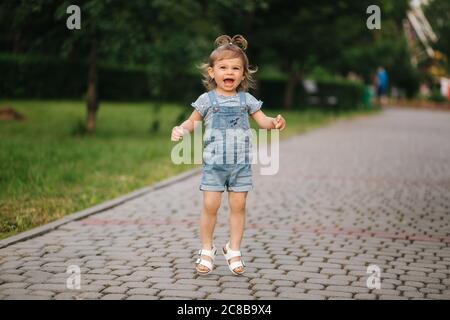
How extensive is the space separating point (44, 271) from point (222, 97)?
1871 mm

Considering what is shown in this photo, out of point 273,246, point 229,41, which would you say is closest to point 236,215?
point 273,246

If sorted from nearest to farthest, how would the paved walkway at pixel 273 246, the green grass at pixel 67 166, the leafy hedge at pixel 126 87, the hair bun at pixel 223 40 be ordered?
the paved walkway at pixel 273 246
the hair bun at pixel 223 40
the green grass at pixel 67 166
the leafy hedge at pixel 126 87

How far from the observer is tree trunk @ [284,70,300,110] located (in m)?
36.2

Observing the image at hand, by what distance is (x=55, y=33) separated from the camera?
15484 millimetres

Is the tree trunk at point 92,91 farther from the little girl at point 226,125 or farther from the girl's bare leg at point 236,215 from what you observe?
the girl's bare leg at point 236,215

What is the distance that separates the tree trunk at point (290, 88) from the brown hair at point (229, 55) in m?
30.8

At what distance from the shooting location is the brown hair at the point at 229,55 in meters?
4.84

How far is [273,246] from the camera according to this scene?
6000 millimetres

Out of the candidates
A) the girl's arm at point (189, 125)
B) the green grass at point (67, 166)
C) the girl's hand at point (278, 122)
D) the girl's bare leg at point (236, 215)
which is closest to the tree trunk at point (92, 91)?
the green grass at point (67, 166)

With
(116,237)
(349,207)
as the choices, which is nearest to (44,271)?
(116,237)

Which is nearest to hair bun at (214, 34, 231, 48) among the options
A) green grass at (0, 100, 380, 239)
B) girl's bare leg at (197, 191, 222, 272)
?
girl's bare leg at (197, 191, 222, 272)

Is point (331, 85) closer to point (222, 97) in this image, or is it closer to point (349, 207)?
point (349, 207)

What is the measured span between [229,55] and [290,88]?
1261 inches

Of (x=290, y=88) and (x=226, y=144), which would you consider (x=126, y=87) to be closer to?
(x=290, y=88)
